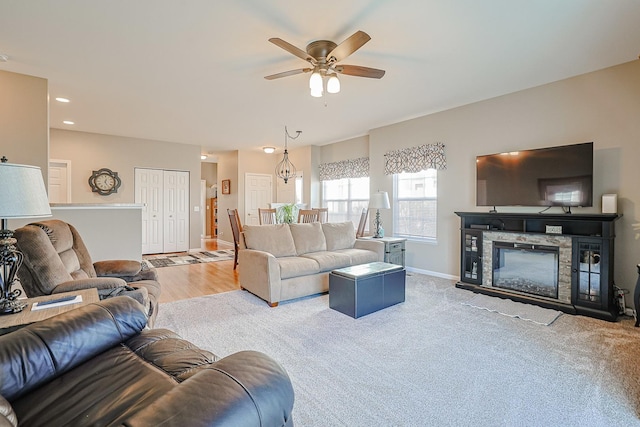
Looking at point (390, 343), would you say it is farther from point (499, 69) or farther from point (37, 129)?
point (37, 129)

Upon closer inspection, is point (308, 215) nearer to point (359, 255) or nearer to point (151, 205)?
point (359, 255)

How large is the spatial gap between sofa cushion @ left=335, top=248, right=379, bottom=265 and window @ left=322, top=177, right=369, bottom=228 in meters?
2.32

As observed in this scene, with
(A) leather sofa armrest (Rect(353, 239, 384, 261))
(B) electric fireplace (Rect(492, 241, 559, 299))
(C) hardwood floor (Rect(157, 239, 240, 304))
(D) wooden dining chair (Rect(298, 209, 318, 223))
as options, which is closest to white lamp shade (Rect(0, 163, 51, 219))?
(C) hardwood floor (Rect(157, 239, 240, 304))

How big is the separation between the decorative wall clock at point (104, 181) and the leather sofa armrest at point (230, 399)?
7138 mm

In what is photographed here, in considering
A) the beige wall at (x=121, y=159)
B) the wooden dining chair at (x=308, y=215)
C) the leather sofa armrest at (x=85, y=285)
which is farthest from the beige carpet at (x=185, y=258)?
the leather sofa armrest at (x=85, y=285)

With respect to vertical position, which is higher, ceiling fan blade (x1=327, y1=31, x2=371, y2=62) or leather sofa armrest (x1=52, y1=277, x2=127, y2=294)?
ceiling fan blade (x1=327, y1=31, x2=371, y2=62)

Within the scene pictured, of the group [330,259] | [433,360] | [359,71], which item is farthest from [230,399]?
[330,259]

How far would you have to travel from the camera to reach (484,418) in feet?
5.61

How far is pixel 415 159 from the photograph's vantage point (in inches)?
207

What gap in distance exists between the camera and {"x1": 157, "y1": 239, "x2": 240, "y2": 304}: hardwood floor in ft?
13.5

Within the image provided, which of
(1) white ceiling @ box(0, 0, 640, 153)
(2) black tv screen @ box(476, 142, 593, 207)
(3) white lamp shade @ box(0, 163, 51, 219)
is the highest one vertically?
(1) white ceiling @ box(0, 0, 640, 153)

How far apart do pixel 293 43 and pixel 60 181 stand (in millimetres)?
6083

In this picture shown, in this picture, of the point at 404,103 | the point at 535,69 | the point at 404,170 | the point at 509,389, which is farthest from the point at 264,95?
the point at 509,389

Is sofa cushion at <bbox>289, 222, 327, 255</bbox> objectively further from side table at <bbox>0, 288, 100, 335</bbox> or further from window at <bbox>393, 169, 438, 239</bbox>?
side table at <bbox>0, 288, 100, 335</bbox>
